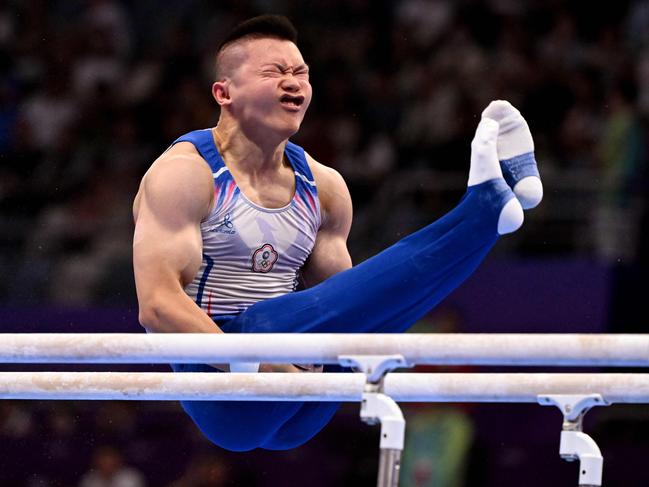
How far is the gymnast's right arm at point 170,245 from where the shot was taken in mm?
3725

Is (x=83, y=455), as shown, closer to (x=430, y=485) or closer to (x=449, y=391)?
(x=430, y=485)

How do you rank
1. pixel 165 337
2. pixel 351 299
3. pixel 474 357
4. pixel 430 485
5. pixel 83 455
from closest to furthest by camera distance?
pixel 474 357, pixel 165 337, pixel 351 299, pixel 430 485, pixel 83 455

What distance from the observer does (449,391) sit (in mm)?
3064

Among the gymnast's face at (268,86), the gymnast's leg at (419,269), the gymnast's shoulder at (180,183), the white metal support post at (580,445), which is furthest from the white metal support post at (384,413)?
the gymnast's face at (268,86)

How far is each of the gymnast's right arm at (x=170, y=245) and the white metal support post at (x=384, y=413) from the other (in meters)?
0.91

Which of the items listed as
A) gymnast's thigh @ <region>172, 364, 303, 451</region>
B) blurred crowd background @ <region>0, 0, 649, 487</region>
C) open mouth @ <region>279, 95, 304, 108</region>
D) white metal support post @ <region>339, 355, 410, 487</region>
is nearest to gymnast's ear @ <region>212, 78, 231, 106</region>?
open mouth @ <region>279, 95, 304, 108</region>

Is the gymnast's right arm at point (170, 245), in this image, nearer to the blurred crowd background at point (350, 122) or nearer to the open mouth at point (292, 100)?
the open mouth at point (292, 100)

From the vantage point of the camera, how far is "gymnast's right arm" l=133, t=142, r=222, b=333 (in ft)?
12.2

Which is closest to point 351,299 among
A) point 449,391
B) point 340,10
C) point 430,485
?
point 449,391

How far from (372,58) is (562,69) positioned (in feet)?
5.04

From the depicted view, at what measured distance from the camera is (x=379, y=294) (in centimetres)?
362

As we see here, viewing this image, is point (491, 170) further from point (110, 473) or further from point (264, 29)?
point (110, 473)

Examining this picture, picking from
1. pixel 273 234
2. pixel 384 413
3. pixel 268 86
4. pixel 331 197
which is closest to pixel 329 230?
pixel 331 197

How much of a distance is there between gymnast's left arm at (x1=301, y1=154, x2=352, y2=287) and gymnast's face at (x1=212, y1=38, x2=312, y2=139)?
12.2 inches
